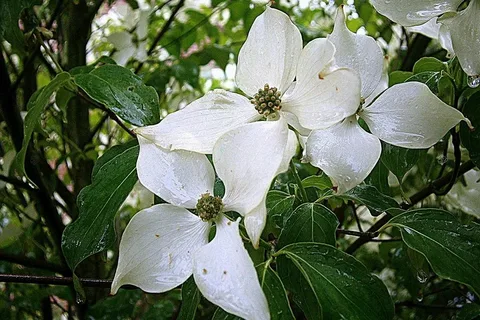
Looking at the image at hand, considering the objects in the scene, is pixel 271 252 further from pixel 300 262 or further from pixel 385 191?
pixel 385 191

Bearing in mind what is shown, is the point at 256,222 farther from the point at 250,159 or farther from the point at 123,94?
the point at 123,94

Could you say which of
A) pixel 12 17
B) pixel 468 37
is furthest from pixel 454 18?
pixel 12 17

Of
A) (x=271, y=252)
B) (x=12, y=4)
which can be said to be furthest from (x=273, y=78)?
(x=12, y=4)

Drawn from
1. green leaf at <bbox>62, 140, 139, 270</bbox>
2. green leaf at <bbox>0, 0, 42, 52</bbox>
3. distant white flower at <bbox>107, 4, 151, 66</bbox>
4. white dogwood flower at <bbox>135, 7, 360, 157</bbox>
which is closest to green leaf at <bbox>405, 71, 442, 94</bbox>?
white dogwood flower at <bbox>135, 7, 360, 157</bbox>

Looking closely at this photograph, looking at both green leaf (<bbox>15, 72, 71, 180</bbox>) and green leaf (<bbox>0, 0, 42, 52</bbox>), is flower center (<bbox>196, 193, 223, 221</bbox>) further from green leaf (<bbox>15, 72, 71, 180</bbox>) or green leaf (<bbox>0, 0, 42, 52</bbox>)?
green leaf (<bbox>0, 0, 42, 52</bbox>)

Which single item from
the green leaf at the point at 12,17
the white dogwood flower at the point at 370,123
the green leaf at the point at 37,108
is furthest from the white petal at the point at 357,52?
the green leaf at the point at 12,17

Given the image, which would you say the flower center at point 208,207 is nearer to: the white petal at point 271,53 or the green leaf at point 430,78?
the white petal at point 271,53
